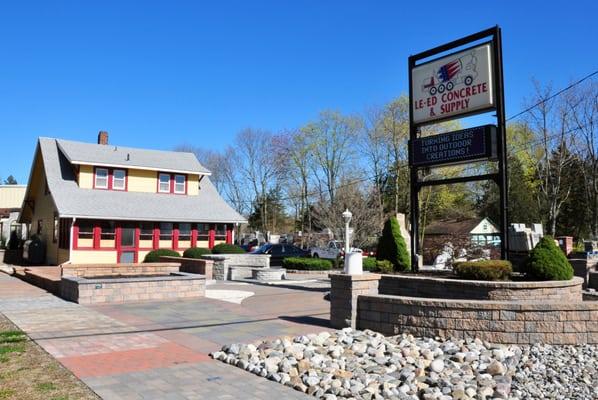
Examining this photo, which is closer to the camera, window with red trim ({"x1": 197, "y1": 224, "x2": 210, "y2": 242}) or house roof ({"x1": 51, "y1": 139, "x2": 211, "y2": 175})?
house roof ({"x1": 51, "y1": 139, "x2": 211, "y2": 175})

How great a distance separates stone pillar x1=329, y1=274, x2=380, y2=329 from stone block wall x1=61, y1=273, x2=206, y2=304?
6.09 meters

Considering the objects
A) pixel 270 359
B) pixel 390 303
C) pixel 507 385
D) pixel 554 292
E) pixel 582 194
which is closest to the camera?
pixel 507 385

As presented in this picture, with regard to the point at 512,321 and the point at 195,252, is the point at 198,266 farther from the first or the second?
the point at 512,321

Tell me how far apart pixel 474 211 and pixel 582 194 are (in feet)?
38.5

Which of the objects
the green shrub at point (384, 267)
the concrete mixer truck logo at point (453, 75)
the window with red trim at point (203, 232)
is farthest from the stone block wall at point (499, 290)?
the window with red trim at point (203, 232)

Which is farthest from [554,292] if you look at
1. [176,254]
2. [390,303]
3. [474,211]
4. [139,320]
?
[474,211]

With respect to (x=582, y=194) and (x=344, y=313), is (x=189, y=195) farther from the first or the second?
(x=582, y=194)

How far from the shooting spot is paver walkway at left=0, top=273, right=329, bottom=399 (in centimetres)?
605

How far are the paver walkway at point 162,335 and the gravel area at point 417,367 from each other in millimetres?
429

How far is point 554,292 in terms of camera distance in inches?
419

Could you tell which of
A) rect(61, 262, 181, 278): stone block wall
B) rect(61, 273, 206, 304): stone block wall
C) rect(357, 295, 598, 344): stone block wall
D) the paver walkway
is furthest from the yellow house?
rect(357, 295, 598, 344): stone block wall

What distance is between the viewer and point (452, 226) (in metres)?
57.5

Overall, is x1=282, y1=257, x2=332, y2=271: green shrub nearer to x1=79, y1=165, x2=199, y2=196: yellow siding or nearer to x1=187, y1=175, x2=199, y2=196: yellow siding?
x1=187, y1=175, x2=199, y2=196: yellow siding

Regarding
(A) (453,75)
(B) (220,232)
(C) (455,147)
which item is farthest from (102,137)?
(C) (455,147)
